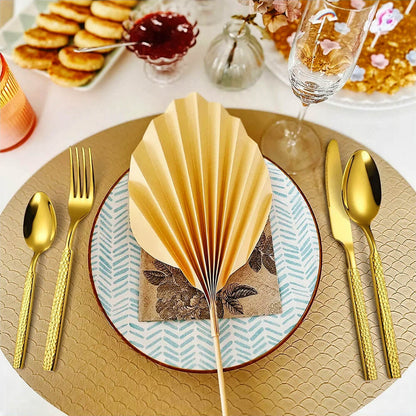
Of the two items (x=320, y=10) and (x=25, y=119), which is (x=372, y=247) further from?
(x=25, y=119)

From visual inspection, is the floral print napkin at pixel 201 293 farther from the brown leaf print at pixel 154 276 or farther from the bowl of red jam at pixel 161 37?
the bowl of red jam at pixel 161 37

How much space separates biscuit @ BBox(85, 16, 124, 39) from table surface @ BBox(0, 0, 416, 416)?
0.06 m

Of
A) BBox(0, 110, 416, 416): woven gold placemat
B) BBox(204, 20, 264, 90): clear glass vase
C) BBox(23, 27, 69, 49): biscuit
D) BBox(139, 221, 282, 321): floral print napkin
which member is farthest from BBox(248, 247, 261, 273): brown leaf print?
BBox(23, 27, 69, 49): biscuit

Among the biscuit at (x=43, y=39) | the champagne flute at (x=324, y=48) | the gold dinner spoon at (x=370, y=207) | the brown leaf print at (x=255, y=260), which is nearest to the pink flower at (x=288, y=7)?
the champagne flute at (x=324, y=48)

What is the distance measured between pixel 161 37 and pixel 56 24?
8.8 inches

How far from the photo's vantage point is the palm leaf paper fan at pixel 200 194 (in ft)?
1.84

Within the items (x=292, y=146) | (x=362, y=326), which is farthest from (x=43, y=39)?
(x=362, y=326)

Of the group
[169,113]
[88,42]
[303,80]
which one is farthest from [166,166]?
[88,42]

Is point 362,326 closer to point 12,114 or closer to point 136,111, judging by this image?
point 136,111

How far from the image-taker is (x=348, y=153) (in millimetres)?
737

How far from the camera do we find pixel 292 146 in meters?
0.75

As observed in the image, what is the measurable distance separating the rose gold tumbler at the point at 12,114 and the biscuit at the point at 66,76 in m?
0.08

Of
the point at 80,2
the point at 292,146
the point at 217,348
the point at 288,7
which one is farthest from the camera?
the point at 80,2

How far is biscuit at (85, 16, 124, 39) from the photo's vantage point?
2.69ft
